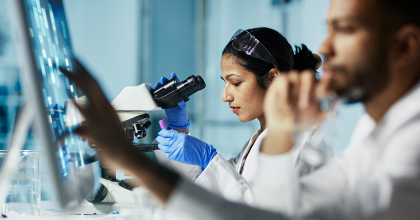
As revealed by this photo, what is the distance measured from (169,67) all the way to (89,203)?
3863 mm

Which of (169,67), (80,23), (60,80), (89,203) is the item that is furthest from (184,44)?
(60,80)

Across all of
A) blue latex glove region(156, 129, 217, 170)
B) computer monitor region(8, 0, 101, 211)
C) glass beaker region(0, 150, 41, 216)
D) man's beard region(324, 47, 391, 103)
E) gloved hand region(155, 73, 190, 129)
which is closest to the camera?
computer monitor region(8, 0, 101, 211)

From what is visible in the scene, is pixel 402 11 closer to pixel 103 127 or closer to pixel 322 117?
pixel 322 117

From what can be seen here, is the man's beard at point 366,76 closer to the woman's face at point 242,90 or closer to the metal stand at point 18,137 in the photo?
the metal stand at point 18,137

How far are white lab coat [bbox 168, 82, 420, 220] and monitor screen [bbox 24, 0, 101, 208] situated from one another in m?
0.30

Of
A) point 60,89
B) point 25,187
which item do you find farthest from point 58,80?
point 25,187

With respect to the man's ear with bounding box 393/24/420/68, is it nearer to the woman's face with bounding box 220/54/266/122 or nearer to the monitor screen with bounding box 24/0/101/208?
the monitor screen with bounding box 24/0/101/208

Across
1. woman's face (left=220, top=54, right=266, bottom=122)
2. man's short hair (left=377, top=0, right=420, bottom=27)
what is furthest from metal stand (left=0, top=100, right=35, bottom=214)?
woman's face (left=220, top=54, right=266, bottom=122)

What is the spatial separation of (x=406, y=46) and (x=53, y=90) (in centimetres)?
78

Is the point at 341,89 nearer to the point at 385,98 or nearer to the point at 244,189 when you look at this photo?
the point at 385,98

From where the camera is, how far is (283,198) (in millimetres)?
562

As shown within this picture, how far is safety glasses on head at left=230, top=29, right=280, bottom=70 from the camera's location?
146cm

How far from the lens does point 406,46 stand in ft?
1.87

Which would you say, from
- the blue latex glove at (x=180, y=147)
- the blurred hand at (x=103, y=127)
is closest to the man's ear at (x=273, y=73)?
the blue latex glove at (x=180, y=147)
